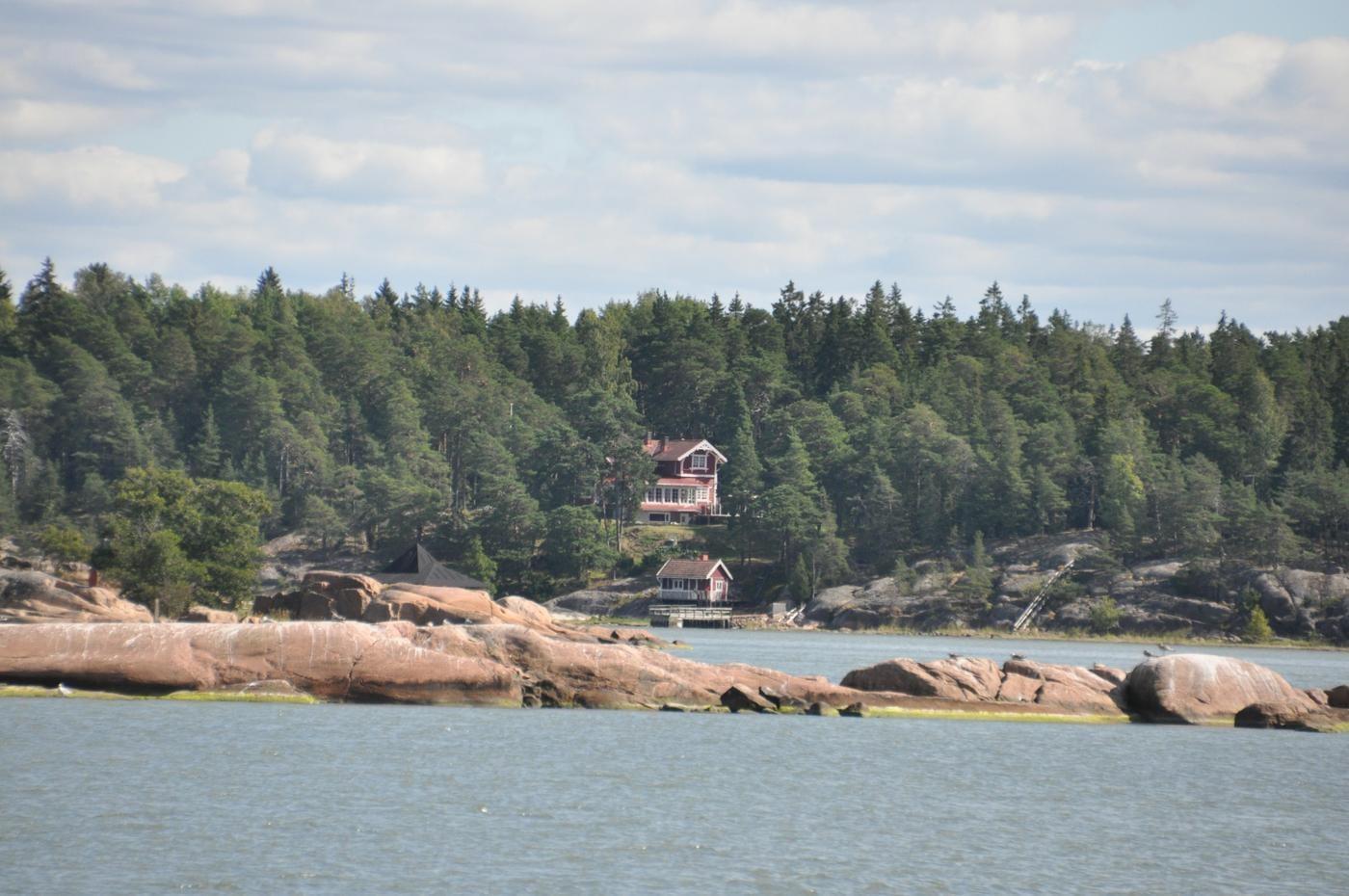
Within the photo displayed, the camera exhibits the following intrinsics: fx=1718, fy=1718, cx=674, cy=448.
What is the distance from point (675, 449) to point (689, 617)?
82.8 ft

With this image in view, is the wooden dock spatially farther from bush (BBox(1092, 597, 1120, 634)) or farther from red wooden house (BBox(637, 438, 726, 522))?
bush (BBox(1092, 597, 1120, 634))

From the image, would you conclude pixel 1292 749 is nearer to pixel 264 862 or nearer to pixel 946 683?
pixel 946 683

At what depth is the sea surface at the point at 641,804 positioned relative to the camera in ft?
81.4

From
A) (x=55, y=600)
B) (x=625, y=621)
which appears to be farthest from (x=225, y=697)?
(x=625, y=621)

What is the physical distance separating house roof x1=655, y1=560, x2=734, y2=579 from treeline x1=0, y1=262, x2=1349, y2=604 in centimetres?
442

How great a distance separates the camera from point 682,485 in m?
135

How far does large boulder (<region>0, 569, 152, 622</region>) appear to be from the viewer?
62.9m

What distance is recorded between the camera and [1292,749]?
42.1 meters

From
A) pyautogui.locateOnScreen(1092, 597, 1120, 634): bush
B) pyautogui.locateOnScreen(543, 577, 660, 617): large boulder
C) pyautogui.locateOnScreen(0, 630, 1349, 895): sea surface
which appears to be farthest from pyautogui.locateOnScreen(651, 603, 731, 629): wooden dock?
pyautogui.locateOnScreen(0, 630, 1349, 895): sea surface

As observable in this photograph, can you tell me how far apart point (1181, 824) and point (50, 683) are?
85.8 feet

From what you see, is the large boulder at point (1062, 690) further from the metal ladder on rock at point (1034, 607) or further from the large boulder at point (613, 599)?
the large boulder at point (613, 599)

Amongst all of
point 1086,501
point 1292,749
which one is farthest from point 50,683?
point 1086,501

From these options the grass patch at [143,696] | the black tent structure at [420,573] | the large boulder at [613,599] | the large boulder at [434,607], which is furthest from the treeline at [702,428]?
the grass patch at [143,696]

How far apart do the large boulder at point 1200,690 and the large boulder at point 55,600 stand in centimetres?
3580
